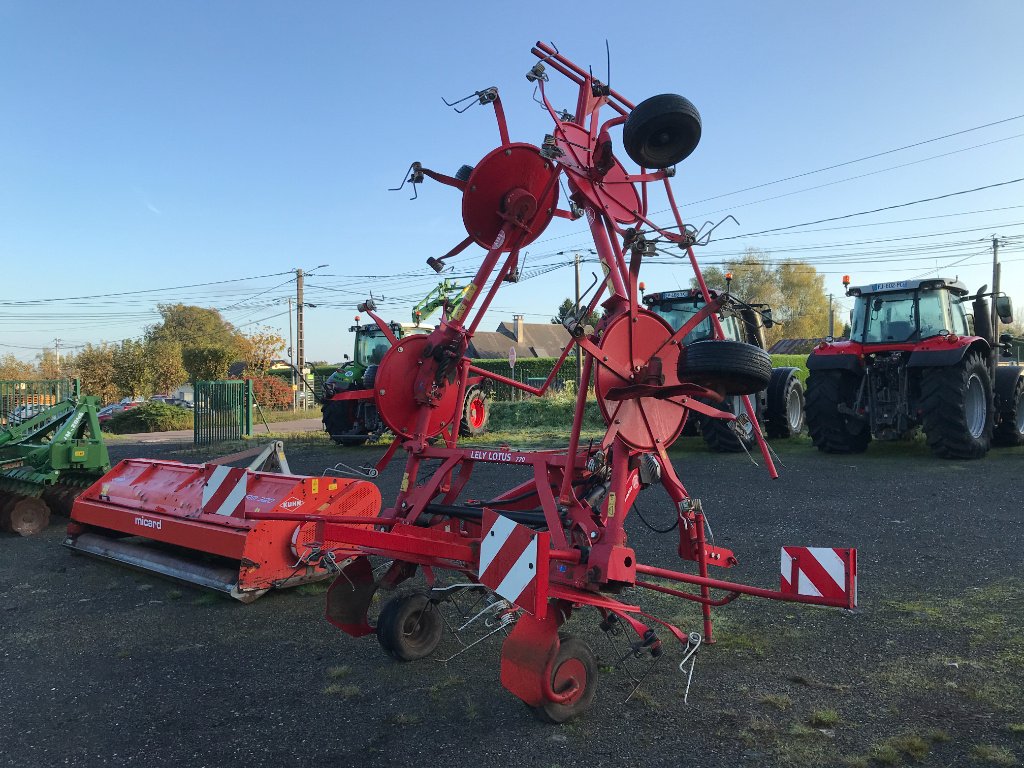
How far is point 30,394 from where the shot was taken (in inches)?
411

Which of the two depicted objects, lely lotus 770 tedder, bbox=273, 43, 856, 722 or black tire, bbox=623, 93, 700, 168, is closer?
lely lotus 770 tedder, bbox=273, 43, 856, 722

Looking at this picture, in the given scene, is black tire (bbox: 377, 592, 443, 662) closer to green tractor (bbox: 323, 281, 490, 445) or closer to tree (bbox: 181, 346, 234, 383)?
green tractor (bbox: 323, 281, 490, 445)

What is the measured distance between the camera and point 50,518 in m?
8.29

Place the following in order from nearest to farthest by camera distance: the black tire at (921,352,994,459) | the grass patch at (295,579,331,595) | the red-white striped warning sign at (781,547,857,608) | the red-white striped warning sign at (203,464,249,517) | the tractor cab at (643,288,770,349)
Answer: the red-white striped warning sign at (781,547,857,608) < the red-white striped warning sign at (203,464,249,517) < the grass patch at (295,579,331,595) < the black tire at (921,352,994,459) < the tractor cab at (643,288,770,349)

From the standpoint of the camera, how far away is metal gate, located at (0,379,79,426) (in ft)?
32.8

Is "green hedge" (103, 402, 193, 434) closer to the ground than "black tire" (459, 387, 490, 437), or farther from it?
closer to the ground

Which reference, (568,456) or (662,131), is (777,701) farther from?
(662,131)

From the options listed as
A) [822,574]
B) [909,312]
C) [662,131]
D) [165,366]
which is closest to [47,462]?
[662,131]

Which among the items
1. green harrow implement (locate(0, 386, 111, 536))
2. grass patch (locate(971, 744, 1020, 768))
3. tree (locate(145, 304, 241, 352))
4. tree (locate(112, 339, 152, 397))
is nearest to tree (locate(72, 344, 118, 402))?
tree (locate(112, 339, 152, 397))

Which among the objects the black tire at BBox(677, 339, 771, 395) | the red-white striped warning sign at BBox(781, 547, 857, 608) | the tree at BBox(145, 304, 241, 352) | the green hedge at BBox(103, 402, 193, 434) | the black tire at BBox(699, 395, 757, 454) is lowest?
the green hedge at BBox(103, 402, 193, 434)

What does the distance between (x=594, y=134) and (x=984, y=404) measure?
9.26 meters

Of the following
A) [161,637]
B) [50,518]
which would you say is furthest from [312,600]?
[50,518]

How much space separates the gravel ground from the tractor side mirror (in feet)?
20.6

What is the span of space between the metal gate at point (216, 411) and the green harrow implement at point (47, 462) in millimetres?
9540
